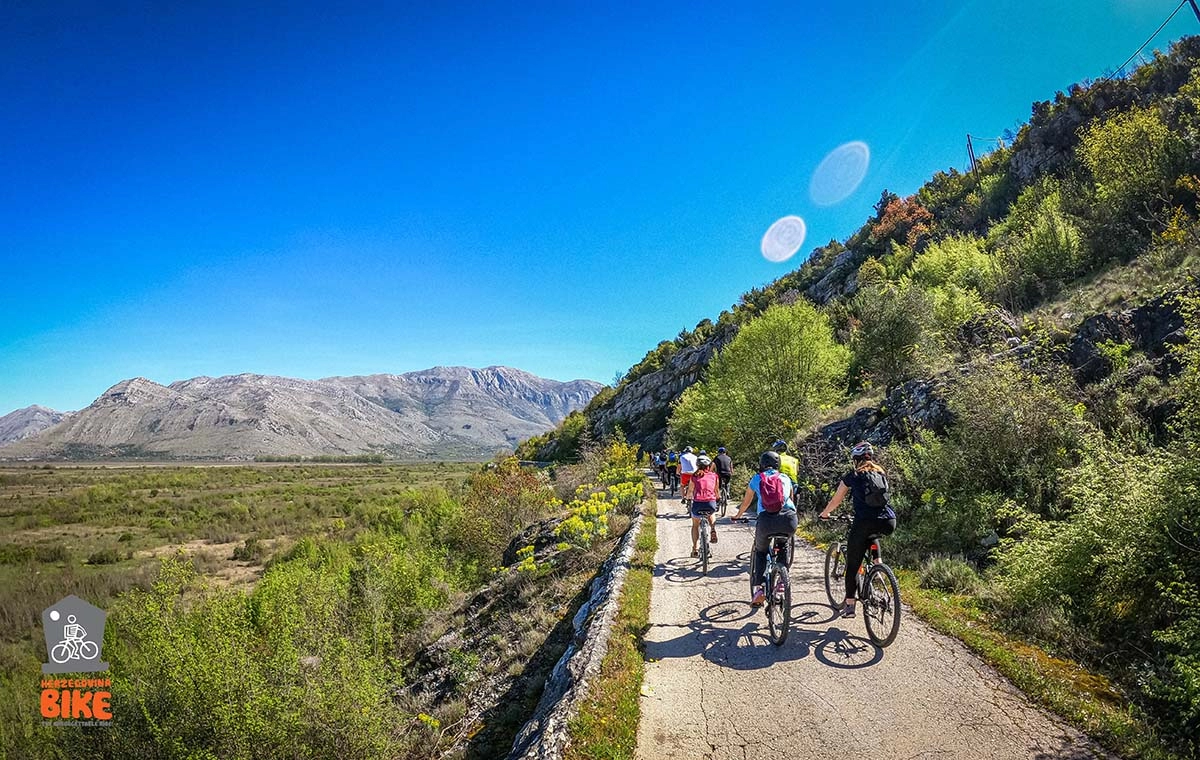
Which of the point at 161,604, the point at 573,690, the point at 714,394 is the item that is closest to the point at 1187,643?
the point at 573,690

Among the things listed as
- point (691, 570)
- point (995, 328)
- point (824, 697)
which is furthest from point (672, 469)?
point (824, 697)

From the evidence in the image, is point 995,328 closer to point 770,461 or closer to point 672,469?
point 770,461

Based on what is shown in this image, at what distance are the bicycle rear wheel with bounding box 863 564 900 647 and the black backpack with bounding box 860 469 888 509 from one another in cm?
78

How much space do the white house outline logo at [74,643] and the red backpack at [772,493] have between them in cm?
1384

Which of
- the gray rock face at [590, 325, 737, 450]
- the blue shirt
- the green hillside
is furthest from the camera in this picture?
the gray rock face at [590, 325, 737, 450]

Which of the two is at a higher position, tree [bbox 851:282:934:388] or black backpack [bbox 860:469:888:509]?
tree [bbox 851:282:934:388]

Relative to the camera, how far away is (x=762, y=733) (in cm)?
510

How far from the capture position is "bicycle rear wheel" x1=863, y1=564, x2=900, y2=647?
21.1 feet

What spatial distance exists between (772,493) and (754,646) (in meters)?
2.20

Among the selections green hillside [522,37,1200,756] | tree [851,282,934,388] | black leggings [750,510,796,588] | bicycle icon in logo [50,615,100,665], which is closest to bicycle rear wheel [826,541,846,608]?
black leggings [750,510,796,588]

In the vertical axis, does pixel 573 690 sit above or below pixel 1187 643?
below

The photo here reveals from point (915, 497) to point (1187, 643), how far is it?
8059mm

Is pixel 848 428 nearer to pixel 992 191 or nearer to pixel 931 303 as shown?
pixel 931 303
